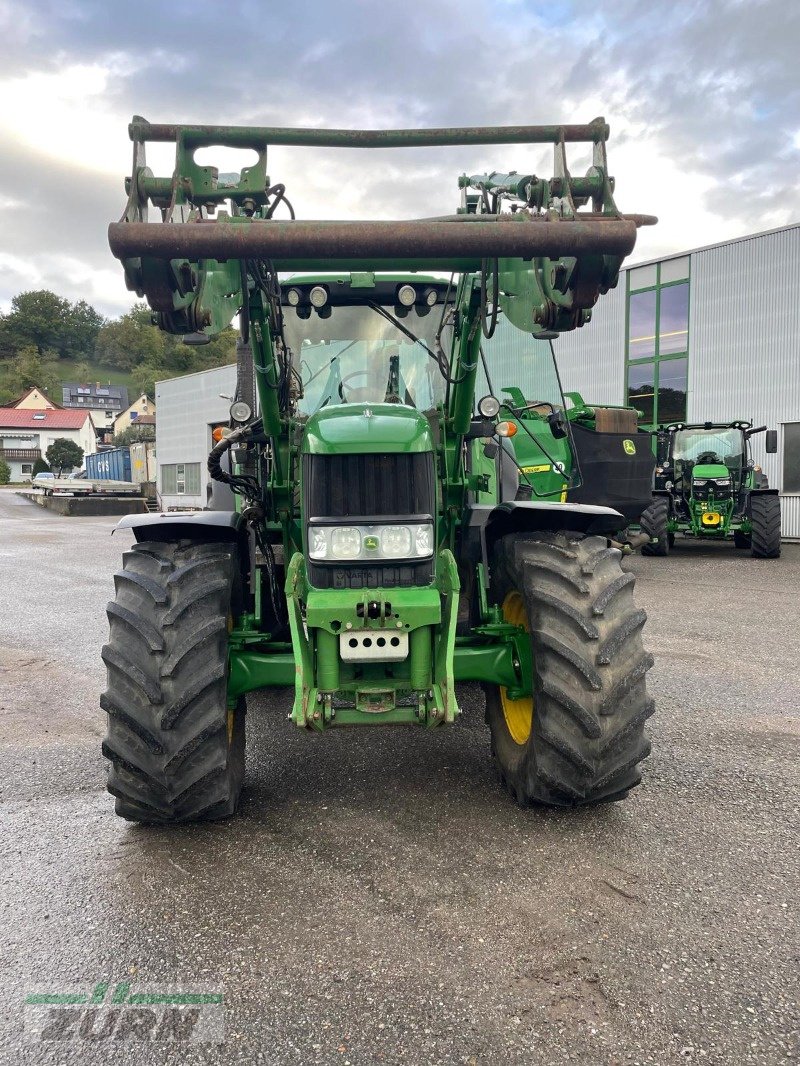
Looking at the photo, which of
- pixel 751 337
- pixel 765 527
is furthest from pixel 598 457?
pixel 751 337

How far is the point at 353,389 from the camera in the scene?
425 centimetres

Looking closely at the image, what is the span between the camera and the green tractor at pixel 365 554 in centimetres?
277

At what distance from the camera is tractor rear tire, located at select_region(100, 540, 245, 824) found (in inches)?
117

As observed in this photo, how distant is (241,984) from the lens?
7.52ft

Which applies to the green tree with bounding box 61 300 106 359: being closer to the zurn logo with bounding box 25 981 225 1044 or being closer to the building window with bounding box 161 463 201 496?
the building window with bounding box 161 463 201 496

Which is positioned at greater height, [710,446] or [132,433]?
[132,433]

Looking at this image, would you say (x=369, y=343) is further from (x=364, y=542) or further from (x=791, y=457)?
(x=791, y=457)

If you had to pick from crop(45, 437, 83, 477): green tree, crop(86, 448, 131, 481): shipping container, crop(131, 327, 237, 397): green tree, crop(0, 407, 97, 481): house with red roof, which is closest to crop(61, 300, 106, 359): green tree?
crop(131, 327, 237, 397): green tree

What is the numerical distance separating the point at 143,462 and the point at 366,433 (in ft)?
166

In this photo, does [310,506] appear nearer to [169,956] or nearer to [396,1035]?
[169,956]

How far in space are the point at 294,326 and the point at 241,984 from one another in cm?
328

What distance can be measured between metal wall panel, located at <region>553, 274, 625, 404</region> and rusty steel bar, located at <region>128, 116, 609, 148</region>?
58.1ft

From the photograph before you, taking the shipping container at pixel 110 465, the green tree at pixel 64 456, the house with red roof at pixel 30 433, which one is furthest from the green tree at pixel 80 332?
the shipping container at pixel 110 465

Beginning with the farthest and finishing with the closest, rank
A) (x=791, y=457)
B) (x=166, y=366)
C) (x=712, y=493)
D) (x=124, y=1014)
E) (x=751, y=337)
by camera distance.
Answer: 1. (x=166, y=366)
2. (x=751, y=337)
3. (x=791, y=457)
4. (x=712, y=493)
5. (x=124, y=1014)
